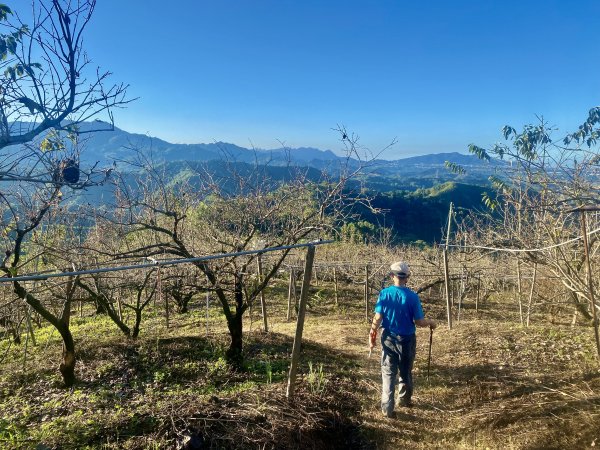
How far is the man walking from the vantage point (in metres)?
3.90

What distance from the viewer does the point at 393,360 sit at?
13.1 ft

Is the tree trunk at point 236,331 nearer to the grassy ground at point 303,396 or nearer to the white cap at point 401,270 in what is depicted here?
the grassy ground at point 303,396

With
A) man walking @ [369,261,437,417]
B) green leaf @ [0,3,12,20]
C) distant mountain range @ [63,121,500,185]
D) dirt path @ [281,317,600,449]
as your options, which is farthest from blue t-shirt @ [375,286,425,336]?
green leaf @ [0,3,12,20]

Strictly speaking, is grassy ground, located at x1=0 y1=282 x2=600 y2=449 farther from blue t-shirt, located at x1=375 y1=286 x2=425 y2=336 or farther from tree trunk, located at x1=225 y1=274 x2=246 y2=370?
blue t-shirt, located at x1=375 y1=286 x2=425 y2=336

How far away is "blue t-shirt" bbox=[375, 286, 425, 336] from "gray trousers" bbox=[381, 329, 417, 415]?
86 millimetres

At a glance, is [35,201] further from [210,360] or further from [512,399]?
[512,399]

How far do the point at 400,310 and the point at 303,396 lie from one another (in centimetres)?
137

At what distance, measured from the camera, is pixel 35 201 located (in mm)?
6590

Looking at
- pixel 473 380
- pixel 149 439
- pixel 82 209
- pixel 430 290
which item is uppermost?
pixel 82 209

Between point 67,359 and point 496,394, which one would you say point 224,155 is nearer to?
point 67,359

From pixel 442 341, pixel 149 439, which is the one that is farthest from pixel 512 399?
pixel 149 439

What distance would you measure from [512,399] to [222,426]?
299cm

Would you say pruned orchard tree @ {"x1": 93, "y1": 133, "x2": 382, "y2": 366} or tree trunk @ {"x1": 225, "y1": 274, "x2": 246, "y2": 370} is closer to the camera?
pruned orchard tree @ {"x1": 93, "y1": 133, "x2": 382, "y2": 366}

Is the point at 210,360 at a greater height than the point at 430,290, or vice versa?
the point at 210,360
